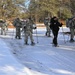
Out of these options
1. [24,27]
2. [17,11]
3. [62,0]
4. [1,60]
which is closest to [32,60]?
[1,60]

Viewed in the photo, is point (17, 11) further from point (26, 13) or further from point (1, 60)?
point (1, 60)

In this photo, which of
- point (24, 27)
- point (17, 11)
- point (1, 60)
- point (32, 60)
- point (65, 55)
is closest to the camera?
point (1, 60)

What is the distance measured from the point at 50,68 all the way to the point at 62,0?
3691cm

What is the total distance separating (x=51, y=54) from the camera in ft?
49.7

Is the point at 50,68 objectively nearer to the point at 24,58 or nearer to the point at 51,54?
the point at 24,58

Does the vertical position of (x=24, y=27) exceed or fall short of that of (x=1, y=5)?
it falls short

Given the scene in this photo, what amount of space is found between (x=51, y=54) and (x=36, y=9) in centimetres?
4133

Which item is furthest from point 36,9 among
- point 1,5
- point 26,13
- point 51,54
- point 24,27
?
point 51,54

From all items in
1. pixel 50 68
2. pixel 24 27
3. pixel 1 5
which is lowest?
pixel 50 68

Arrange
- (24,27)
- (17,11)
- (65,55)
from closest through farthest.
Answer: (65,55), (24,27), (17,11)

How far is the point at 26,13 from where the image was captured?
56.3 m

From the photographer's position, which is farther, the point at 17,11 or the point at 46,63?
the point at 17,11

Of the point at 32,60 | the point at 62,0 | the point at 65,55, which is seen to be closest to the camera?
the point at 32,60

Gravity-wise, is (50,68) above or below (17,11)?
below
